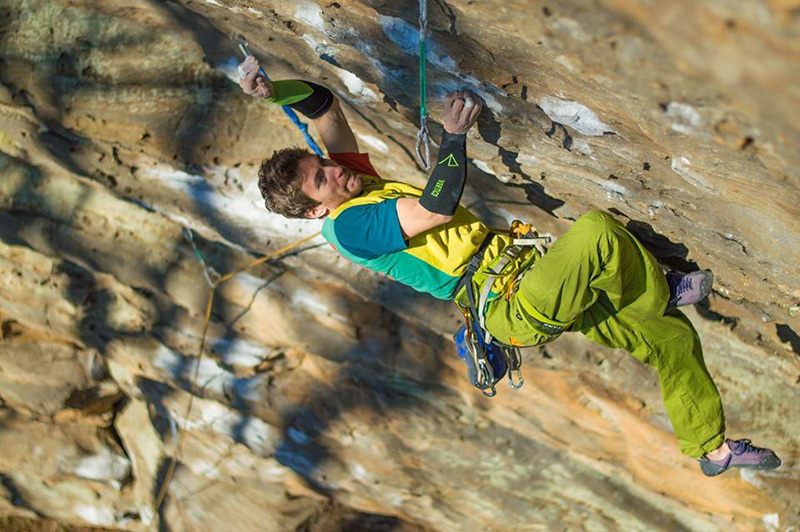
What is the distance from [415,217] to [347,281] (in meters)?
2.06

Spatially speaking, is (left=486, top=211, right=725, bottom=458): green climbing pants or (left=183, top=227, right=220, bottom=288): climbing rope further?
(left=183, top=227, right=220, bottom=288): climbing rope

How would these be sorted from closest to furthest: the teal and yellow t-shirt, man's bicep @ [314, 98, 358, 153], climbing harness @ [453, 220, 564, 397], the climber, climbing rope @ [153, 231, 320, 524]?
the climber < the teal and yellow t-shirt < climbing harness @ [453, 220, 564, 397] < man's bicep @ [314, 98, 358, 153] < climbing rope @ [153, 231, 320, 524]

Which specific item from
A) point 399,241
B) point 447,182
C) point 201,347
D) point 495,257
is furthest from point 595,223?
point 201,347

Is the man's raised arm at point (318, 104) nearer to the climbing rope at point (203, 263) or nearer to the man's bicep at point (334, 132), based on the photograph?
the man's bicep at point (334, 132)

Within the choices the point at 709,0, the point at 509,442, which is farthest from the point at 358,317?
the point at 709,0

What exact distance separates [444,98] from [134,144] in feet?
7.93

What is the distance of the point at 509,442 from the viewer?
523cm

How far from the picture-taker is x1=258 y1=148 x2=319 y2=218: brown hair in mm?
3084

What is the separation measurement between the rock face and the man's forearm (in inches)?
15.7

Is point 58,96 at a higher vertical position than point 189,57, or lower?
lower

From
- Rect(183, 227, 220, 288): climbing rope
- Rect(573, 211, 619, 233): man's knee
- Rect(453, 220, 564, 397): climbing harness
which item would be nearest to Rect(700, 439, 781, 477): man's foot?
Rect(453, 220, 564, 397): climbing harness

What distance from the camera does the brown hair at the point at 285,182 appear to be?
10.1 feet

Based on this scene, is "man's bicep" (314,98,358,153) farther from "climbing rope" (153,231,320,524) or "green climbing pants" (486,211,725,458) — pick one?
"climbing rope" (153,231,320,524)

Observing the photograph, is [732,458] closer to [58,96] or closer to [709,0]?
[709,0]
